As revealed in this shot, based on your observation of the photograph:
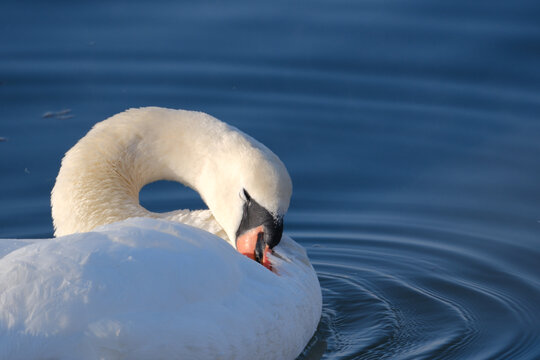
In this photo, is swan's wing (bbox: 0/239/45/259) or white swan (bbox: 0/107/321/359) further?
swan's wing (bbox: 0/239/45/259)

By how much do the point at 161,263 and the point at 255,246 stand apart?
1.06m

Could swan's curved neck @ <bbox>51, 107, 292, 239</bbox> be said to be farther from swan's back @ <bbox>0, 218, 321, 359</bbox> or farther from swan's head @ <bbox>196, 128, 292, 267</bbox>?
swan's back @ <bbox>0, 218, 321, 359</bbox>

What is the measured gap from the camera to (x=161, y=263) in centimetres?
412

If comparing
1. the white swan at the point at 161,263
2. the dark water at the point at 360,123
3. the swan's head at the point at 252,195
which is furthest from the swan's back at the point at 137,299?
the dark water at the point at 360,123

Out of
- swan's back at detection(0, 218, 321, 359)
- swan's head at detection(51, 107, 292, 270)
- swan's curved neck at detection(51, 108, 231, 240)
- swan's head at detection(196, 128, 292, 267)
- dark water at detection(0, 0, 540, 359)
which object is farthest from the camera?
dark water at detection(0, 0, 540, 359)

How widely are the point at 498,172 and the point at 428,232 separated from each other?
39.4 inches

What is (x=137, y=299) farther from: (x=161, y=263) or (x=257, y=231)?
(x=257, y=231)


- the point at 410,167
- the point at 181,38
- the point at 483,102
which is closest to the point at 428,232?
the point at 410,167

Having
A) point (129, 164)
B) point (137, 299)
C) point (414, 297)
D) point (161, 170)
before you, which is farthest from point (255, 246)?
point (137, 299)

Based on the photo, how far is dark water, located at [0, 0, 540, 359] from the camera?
5770mm

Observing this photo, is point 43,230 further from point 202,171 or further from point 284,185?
point 284,185

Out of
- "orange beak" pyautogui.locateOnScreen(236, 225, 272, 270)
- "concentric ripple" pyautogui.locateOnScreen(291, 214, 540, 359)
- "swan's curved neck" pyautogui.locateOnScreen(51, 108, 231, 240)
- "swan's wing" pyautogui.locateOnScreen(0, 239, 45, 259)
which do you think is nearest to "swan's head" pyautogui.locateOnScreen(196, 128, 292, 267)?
"orange beak" pyautogui.locateOnScreen(236, 225, 272, 270)

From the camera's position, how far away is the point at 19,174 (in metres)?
7.16

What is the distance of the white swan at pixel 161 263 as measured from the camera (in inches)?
151
